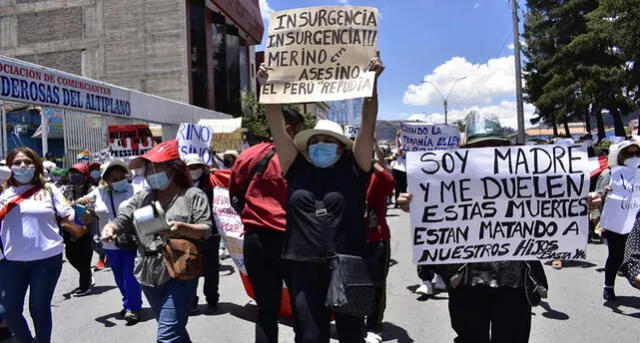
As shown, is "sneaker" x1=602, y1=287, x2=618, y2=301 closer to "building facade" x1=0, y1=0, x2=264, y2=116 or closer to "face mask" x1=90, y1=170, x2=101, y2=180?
"face mask" x1=90, y1=170, x2=101, y2=180

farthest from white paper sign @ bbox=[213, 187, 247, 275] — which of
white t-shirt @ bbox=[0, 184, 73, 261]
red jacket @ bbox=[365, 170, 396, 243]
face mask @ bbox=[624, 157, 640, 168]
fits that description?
face mask @ bbox=[624, 157, 640, 168]

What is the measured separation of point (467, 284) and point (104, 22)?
3877cm

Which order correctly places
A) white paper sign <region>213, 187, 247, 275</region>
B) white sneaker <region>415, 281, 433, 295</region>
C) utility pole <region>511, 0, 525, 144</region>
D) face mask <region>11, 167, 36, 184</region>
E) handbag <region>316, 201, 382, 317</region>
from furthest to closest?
1. utility pole <region>511, 0, 525, 144</region>
2. white sneaker <region>415, 281, 433, 295</region>
3. white paper sign <region>213, 187, 247, 275</region>
4. face mask <region>11, 167, 36, 184</region>
5. handbag <region>316, 201, 382, 317</region>

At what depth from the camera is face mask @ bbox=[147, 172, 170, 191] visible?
3689 mm

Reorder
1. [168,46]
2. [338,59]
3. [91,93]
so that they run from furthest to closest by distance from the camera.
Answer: [168,46] → [91,93] → [338,59]

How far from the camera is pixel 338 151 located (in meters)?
3.35

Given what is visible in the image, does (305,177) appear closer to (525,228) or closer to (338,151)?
(338,151)

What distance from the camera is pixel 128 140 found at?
11023 millimetres

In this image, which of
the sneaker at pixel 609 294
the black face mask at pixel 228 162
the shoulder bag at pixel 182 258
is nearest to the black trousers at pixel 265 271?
the shoulder bag at pixel 182 258

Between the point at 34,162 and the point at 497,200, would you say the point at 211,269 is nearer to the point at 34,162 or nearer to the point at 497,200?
the point at 34,162

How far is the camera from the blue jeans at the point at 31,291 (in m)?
4.33

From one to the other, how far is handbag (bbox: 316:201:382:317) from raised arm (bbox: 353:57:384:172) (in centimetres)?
36

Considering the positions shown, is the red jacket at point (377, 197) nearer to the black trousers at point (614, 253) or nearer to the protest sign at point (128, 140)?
the black trousers at point (614, 253)

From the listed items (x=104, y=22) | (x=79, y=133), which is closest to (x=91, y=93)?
(x=79, y=133)
